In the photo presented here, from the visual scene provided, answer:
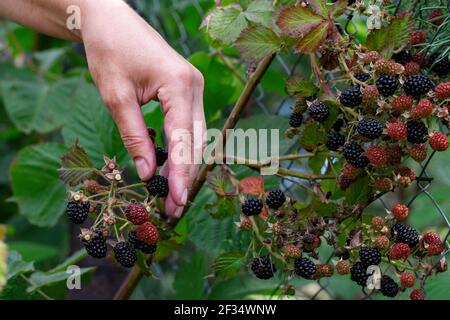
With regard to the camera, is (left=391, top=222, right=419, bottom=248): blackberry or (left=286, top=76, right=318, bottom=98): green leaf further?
(left=286, top=76, right=318, bottom=98): green leaf

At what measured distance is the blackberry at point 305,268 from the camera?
1053 millimetres

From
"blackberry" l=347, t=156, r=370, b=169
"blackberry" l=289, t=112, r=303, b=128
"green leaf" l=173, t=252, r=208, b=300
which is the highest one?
"blackberry" l=347, t=156, r=370, b=169

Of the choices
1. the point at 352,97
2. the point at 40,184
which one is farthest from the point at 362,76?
the point at 40,184


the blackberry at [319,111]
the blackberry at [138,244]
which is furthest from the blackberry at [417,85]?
the blackberry at [138,244]

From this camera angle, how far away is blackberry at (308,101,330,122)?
1079 mm

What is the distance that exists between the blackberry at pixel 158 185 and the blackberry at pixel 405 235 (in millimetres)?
339

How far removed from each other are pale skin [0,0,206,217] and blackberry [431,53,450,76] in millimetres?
366

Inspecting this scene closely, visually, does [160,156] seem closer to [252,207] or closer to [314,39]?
[252,207]

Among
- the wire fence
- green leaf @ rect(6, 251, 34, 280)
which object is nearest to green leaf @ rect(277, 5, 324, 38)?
the wire fence

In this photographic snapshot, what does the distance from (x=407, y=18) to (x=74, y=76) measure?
1480mm

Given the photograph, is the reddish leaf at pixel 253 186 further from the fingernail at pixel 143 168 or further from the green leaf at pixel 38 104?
the green leaf at pixel 38 104

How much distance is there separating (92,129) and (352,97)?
2.48ft

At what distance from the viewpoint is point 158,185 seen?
3.44 feet

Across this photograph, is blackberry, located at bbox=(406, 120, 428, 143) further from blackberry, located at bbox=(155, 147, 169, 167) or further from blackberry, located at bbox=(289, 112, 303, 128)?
blackberry, located at bbox=(155, 147, 169, 167)
